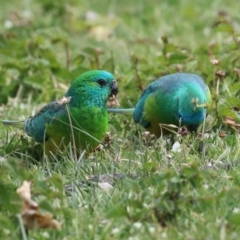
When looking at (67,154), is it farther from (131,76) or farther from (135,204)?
(131,76)

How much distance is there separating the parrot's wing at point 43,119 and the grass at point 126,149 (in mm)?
114

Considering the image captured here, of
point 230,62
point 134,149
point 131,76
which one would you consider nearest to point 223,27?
point 230,62

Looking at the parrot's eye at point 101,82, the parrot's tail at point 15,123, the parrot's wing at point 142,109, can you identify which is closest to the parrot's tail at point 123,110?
the parrot's wing at point 142,109

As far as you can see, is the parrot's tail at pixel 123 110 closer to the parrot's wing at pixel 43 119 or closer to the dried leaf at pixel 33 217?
the parrot's wing at pixel 43 119

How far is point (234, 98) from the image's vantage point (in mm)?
5039

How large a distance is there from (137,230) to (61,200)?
0.40m

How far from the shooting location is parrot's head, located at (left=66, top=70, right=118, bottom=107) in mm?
4766

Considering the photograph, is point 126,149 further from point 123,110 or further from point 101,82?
point 123,110

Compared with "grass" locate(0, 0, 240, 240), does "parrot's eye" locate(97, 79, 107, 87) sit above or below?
above

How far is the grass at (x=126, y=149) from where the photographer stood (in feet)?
12.0

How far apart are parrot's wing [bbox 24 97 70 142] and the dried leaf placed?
107 cm

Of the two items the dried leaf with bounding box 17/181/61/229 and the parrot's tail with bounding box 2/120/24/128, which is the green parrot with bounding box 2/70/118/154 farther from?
the dried leaf with bounding box 17/181/61/229

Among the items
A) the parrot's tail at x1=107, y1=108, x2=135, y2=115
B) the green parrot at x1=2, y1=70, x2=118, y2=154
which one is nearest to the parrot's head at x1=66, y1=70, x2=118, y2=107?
the green parrot at x1=2, y1=70, x2=118, y2=154

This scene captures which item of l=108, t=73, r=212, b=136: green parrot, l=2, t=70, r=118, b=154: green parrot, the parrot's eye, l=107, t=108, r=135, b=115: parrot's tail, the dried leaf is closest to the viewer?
the dried leaf
